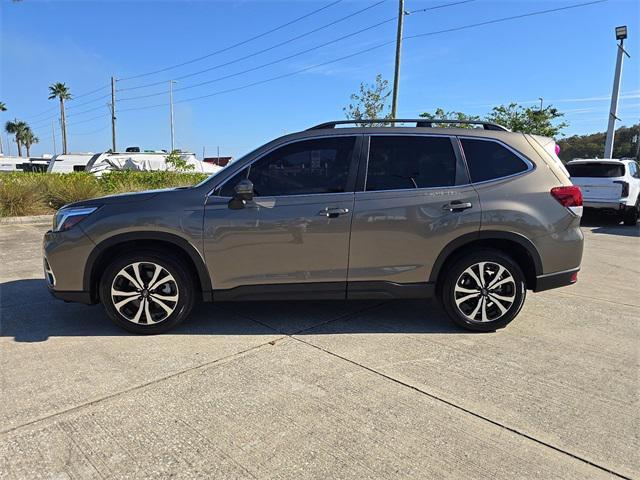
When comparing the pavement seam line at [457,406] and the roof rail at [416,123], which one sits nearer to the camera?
the pavement seam line at [457,406]

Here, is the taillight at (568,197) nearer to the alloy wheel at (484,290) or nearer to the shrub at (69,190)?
the alloy wheel at (484,290)

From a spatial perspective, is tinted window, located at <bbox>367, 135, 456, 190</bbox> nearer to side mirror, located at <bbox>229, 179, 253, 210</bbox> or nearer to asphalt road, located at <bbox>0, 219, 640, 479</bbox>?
side mirror, located at <bbox>229, 179, 253, 210</bbox>

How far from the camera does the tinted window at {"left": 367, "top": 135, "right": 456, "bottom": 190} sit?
4.14 meters

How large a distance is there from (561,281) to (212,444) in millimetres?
3378

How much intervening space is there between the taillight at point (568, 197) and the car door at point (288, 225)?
1824mm

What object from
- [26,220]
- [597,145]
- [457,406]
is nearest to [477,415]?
[457,406]

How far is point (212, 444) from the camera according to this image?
2578 mm

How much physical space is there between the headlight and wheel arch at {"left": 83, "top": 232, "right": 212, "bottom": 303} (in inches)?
11.9

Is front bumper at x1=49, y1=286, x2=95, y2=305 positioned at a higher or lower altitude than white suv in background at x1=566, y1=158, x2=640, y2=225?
lower

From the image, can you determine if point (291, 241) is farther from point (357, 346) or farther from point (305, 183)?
point (357, 346)

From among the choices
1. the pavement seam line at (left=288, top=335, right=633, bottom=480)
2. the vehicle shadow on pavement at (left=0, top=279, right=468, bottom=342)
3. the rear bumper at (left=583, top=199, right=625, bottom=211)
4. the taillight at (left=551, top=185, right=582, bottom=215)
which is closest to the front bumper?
the vehicle shadow on pavement at (left=0, top=279, right=468, bottom=342)

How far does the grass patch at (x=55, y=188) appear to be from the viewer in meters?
12.2

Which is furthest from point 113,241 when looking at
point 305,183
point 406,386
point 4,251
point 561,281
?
point 4,251

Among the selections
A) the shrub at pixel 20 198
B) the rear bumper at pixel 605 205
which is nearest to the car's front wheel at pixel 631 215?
the rear bumper at pixel 605 205
